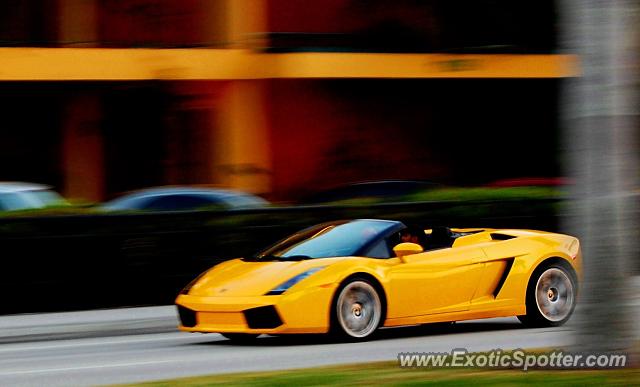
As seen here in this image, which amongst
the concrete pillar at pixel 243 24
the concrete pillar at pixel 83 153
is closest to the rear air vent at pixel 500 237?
the concrete pillar at pixel 243 24

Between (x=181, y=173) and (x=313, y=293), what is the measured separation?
16.3m

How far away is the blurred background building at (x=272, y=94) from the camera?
83.2ft

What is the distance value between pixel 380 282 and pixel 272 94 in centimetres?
1713

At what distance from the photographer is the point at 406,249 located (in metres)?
11.6

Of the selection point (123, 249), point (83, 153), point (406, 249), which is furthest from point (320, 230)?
point (83, 153)

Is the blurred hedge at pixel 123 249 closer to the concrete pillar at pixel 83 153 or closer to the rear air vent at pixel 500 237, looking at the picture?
the rear air vent at pixel 500 237

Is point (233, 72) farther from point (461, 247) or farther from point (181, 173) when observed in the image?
point (461, 247)

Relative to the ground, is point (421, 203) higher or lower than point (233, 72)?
lower

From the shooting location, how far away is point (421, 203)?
60.3 ft

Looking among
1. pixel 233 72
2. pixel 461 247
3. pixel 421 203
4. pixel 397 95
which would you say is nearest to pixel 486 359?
pixel 461 247

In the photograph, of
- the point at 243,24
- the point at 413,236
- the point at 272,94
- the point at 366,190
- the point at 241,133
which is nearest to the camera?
the point at 413,236

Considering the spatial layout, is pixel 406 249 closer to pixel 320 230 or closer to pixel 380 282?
pixel 380 282

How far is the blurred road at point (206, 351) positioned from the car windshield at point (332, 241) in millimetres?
801

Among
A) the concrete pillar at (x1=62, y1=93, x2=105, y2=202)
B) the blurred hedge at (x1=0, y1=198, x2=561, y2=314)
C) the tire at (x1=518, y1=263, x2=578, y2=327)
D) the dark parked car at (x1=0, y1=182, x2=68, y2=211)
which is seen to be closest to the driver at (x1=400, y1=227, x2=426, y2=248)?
the tire at (x1=518, y1=263, x2=578, y2=327)
